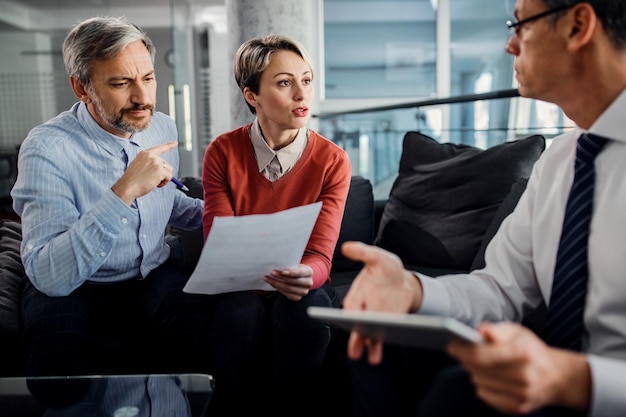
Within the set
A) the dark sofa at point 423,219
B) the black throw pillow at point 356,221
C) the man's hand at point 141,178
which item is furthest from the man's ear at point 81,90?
the black throw pillow at point 356,221

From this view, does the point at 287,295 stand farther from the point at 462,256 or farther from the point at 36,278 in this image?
the point at 462,256

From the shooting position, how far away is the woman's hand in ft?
4.81

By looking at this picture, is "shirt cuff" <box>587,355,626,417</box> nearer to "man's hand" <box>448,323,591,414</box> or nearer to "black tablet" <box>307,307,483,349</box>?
"man's hand" <box>448,323,591,414</box>

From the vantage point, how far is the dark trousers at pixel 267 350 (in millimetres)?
1577

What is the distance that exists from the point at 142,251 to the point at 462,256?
102cm

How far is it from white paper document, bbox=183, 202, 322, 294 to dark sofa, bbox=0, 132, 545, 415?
41 cm

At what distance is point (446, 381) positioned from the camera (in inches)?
30.1

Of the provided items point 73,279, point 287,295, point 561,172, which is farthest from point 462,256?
point 73,279

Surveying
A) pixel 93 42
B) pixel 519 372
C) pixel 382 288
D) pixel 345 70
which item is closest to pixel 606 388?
pixel 519 372

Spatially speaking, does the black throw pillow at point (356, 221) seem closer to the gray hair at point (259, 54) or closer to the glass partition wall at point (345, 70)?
the gray hair at point (259, 54)

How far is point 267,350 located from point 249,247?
0.46 metres

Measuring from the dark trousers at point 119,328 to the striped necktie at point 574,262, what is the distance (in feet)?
3.16

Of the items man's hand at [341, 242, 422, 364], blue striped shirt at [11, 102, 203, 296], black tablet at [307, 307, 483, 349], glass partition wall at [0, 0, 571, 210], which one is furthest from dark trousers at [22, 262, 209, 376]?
glass partition wall at [0, 0, 571, 210]

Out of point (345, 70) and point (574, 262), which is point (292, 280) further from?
point (345, 70)
